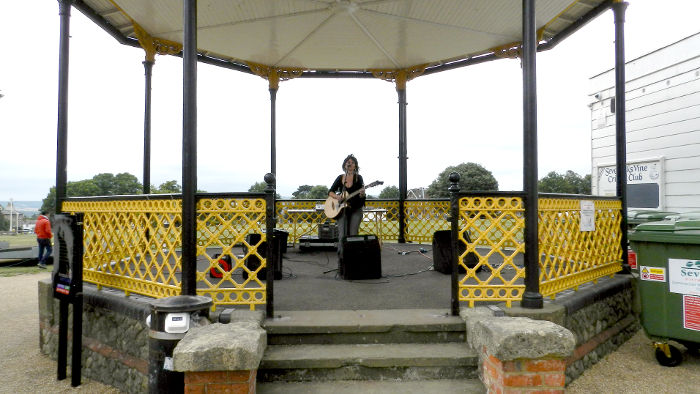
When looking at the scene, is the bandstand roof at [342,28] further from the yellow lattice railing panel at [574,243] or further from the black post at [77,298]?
the black post at [77,298]

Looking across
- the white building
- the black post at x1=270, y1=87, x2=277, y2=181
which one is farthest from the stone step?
the black post at x1=270, y1=87, x2=277, y2=181

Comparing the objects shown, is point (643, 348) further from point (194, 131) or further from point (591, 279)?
point (194, 131)

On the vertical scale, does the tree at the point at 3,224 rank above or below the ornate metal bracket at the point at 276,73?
below

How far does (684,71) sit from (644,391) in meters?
5.49

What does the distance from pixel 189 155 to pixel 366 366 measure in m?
2.31

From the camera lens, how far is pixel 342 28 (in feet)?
22.2

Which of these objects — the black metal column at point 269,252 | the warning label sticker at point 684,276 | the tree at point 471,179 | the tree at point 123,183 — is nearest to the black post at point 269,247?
the black metal column at point 269,252

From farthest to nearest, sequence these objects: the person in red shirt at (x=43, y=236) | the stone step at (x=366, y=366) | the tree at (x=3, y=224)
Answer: the tree at (x=3, y=224), the person in red shirt at (x=43, y=236), the stone step at (x=366, y=366)

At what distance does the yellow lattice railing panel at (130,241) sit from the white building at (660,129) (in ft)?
24.0

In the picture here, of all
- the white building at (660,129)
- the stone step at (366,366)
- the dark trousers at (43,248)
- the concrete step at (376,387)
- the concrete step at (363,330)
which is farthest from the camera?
the dark trousers at (43,248)

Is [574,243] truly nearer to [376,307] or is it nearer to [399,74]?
[376,307]

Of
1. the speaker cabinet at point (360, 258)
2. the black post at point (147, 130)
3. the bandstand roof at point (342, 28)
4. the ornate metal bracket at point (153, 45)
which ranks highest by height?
the bandstand roof at point (342, 28)

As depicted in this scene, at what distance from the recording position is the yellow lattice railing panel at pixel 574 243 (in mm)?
3848

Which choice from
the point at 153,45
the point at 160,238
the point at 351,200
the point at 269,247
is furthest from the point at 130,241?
the point at 153,45
